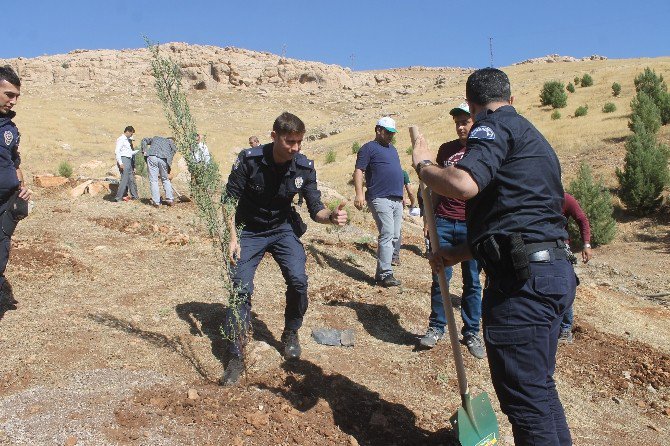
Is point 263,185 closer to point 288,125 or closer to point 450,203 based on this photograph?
point 288,125

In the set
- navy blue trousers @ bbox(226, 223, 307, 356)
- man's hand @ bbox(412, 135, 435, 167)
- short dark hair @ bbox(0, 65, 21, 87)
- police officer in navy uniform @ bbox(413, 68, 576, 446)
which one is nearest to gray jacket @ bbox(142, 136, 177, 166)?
short dark hair @ bbox(0, 65, 21, 87)

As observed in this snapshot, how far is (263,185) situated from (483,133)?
190 centimetres

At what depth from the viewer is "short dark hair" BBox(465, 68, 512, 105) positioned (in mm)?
2510

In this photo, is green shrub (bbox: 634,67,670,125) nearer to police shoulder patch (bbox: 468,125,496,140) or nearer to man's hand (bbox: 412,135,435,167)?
man's hand (bbox: 412,135,435,167)

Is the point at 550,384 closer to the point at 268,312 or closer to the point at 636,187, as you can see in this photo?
the point at 268,312

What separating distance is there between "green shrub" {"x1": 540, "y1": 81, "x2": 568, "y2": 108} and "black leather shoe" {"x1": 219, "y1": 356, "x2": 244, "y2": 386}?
82.3 feet

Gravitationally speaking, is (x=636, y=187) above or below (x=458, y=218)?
below

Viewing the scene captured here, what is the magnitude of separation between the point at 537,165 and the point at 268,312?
129 inches

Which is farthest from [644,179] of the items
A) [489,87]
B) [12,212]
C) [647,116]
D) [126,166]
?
[12,212]

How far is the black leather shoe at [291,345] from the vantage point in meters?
4.02

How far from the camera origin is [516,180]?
7.73 feet

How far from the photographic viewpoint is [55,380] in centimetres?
352

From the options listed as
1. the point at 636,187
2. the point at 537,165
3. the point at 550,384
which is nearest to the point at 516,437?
the point at 550,384

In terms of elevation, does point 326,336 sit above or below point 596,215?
above
